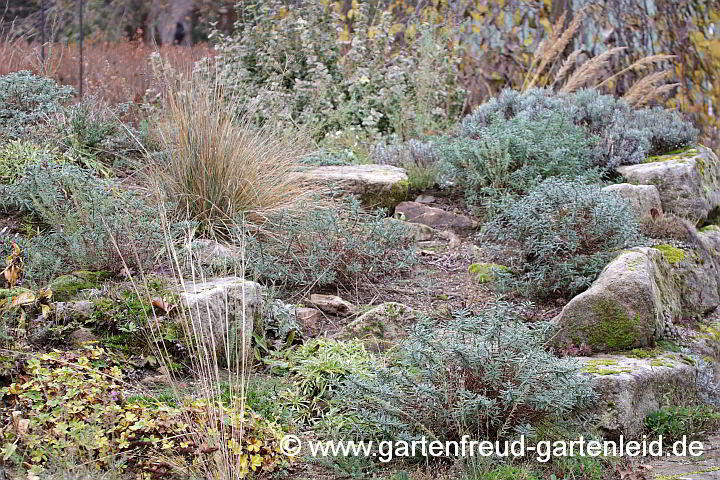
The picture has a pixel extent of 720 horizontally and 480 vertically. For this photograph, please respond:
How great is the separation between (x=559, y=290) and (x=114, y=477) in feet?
10.2

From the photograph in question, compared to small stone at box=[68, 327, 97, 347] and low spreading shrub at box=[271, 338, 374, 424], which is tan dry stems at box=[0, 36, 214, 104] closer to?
small stone at box=[68, 327, 97, 347]

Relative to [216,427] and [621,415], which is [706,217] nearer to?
[621,415]

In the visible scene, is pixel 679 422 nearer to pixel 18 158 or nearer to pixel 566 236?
pixel 566 236

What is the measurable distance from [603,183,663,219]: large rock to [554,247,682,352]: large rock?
1460mm

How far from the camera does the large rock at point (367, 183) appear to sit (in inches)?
240

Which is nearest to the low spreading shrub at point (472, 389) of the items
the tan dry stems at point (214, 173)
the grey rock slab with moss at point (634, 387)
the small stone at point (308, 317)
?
the grey rock slab with moss at point (634, 387)

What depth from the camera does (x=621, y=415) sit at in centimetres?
351

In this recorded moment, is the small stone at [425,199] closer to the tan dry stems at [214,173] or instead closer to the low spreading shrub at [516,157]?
the low spreading shrub at [516,157]

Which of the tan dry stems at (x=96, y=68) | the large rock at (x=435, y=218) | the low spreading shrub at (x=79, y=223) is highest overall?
the tan dry stems at (x=96, y=68)

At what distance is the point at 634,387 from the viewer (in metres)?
3.62

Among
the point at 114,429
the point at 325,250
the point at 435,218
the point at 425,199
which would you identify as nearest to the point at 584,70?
the point at 425,199

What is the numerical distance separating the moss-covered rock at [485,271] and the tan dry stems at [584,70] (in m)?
3.16

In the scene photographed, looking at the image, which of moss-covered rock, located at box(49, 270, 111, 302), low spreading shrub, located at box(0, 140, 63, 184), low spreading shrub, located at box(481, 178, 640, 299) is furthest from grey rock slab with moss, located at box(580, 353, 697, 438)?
low spreading shrub, located at box(0, 140, 63, 184)

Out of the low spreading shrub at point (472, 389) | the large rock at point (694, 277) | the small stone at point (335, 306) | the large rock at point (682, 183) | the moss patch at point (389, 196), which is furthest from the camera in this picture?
the moss patch at point (389, 196)
